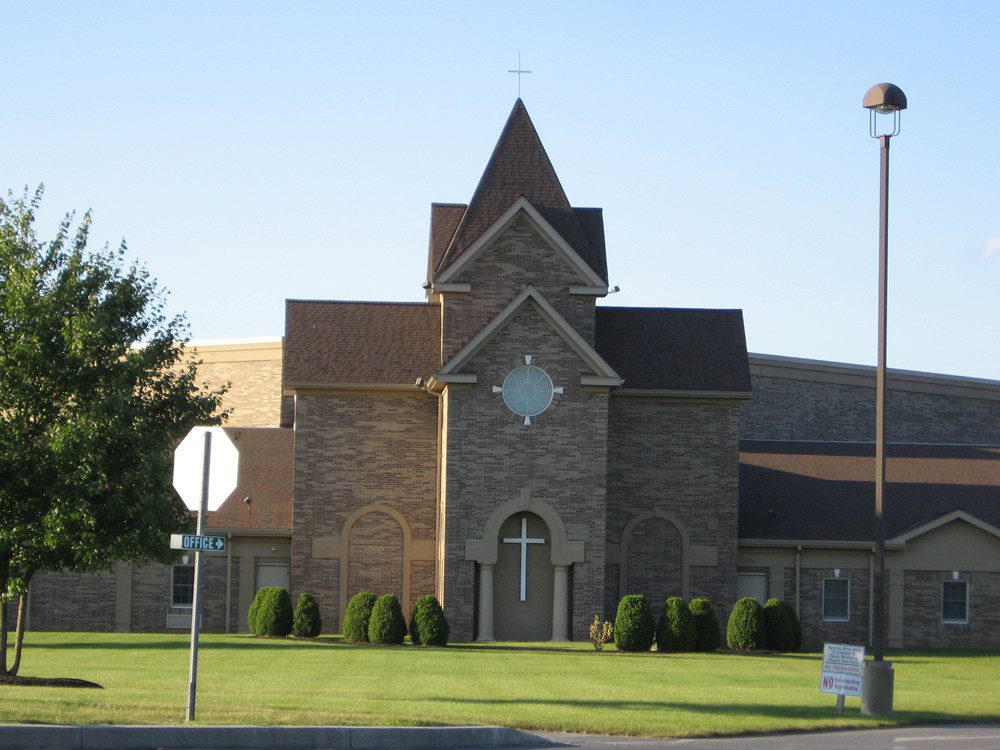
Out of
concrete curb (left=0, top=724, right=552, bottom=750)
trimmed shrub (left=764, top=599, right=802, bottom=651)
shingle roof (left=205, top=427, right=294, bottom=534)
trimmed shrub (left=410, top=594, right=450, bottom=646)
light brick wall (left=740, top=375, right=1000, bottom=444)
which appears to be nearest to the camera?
concrete curb (left=0, top=724, right=552, bottom=750)

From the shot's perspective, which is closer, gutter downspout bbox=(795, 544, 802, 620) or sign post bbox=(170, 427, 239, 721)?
sign post bbox=(170, 427, 239, 721)

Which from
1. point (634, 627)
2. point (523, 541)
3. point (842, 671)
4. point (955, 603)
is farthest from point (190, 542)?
point (955, 603)

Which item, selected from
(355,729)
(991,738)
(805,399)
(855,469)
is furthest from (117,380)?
(805,399)

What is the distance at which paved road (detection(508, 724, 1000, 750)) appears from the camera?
640 inches

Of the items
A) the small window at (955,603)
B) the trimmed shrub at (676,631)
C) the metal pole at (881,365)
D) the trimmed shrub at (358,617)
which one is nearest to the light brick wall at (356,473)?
the trimmed shrub at (358,617)

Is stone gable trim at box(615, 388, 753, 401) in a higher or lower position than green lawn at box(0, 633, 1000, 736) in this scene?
higher

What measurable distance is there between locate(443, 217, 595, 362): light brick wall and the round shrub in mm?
7320

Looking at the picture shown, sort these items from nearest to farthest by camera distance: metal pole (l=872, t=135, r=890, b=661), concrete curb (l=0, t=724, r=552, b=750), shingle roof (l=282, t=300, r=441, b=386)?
concrete curb (l=0, t=724, r=552, b=750) < metal pole (l=872, t=135, r=890, b=661) < shingle roof (l=282, t=300, r=441, b=386)

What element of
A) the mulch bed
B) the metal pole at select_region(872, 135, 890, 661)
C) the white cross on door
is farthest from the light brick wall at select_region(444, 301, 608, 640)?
the metal pole at select_region(872, 135, 890, 661)

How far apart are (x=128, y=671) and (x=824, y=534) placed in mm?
20460

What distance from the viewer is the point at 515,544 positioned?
35812mm

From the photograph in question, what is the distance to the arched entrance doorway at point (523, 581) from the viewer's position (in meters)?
35.8

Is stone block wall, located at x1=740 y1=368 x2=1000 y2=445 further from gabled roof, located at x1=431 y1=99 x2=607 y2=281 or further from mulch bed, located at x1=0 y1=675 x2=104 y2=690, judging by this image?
mulch bed, located at x1=0 y1=675 x2=104 y2=690

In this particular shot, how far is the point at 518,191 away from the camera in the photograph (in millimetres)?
37531
